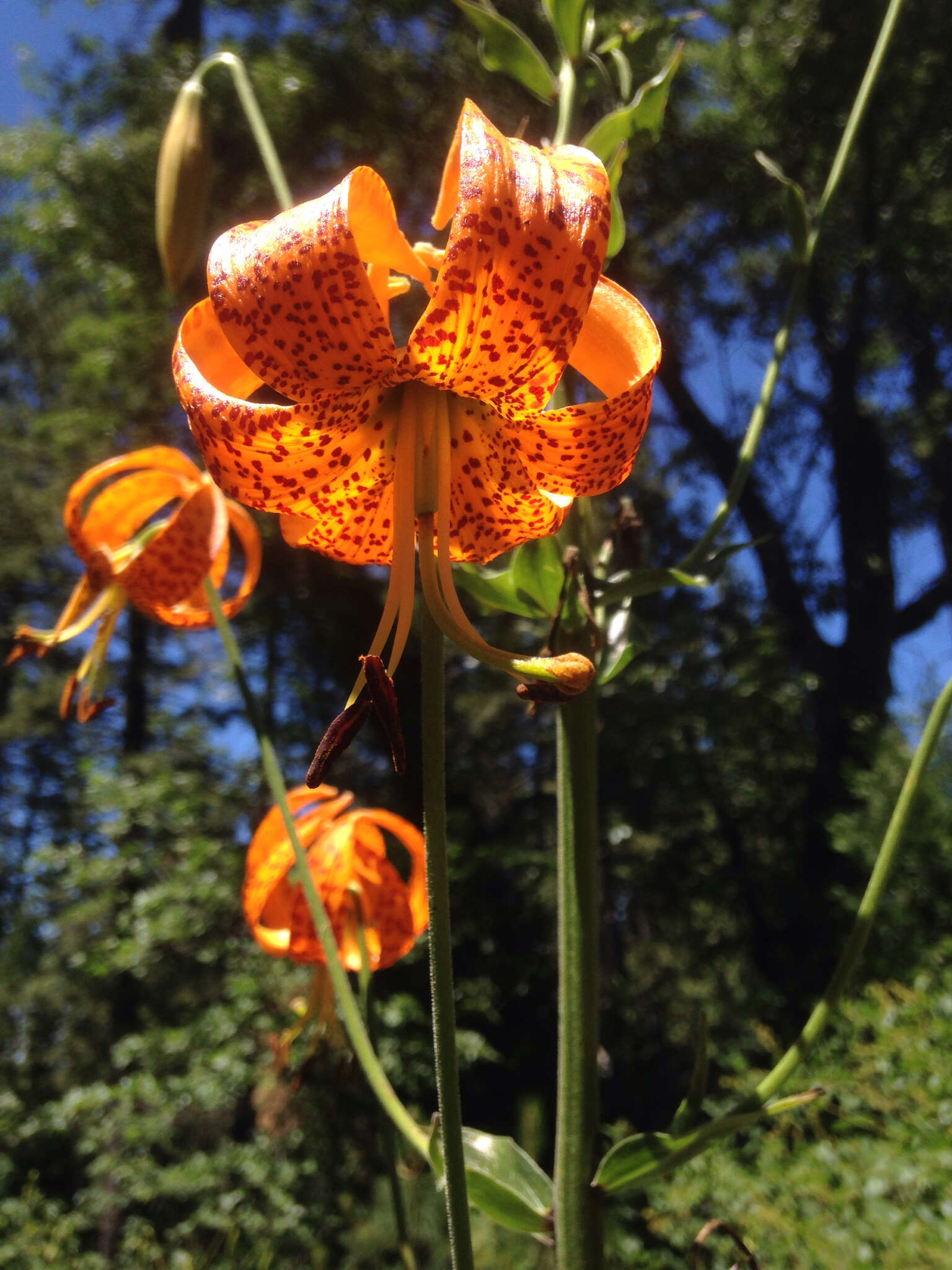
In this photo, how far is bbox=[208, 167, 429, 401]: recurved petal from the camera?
37cm

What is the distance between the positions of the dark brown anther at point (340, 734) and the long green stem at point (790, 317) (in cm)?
24

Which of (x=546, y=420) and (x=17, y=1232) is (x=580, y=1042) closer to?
(x=546, y=420)

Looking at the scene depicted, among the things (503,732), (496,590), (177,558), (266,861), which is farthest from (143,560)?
(503,732)

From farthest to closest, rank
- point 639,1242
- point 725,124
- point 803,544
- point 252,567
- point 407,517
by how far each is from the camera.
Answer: point 803,544 < point 725,124 < point 639,1242 < point 252,567 < point 407,517

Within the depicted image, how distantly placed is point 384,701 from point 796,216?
474 mm

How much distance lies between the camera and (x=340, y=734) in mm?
390

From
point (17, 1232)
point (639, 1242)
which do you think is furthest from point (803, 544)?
point (17, 1232)

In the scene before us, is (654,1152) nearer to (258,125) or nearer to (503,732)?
(258,125)

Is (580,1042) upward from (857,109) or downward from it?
downward

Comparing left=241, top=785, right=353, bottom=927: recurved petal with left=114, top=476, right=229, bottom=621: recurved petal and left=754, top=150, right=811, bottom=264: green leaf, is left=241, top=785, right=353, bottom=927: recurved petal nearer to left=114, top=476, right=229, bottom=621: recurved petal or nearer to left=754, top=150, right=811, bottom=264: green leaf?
left=114, top=476, right=229, bottom=621: recurved petal

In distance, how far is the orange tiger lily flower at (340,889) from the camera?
0.79 m

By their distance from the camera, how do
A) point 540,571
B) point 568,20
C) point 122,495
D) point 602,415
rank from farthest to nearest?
1. point 122,495
2. point 568,20
3. point 540,571
4. point 602,415

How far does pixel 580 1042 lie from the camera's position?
498 mm

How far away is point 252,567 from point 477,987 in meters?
4.26
